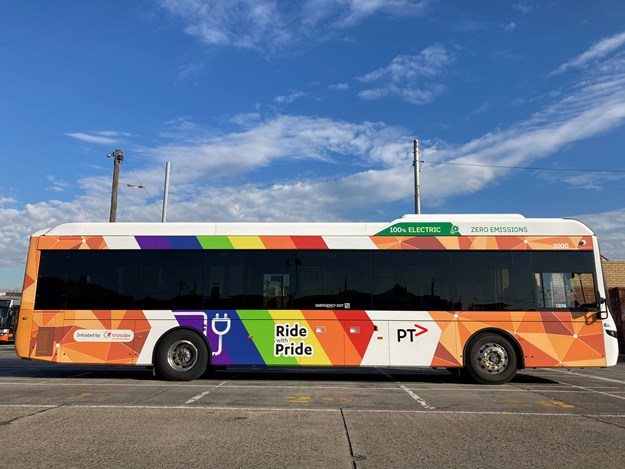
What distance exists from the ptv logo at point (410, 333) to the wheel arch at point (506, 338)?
0.95m

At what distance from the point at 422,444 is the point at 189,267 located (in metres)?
6.90

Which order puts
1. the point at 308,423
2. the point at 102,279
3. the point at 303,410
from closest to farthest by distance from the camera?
the point at 308,423 < the point at 303,410 < the point at 102,279

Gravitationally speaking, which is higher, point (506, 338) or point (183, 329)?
point (183, 329)

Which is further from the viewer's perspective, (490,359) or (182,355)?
(182,355)

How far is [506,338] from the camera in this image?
1023cm

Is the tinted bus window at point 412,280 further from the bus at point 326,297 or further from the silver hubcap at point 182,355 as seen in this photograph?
the silver hubcap at point 182,355

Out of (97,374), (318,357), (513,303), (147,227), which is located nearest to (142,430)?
(318,357)

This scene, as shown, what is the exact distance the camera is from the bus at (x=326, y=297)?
10.2m

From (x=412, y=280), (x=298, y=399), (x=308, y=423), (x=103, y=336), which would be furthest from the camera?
(x=103, y=336)

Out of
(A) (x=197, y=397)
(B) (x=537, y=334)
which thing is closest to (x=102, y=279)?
(A) (x=197, y=397)

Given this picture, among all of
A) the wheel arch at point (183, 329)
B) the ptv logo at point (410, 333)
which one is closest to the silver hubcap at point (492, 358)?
the ptv logo at point (410, 333)

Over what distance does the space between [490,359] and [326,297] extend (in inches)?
149

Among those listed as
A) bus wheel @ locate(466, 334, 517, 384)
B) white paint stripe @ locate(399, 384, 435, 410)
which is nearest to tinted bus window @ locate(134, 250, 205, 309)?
white paint stripe @ locate(399, 384, 435, 410)

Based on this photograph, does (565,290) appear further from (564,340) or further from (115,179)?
(115,179)
